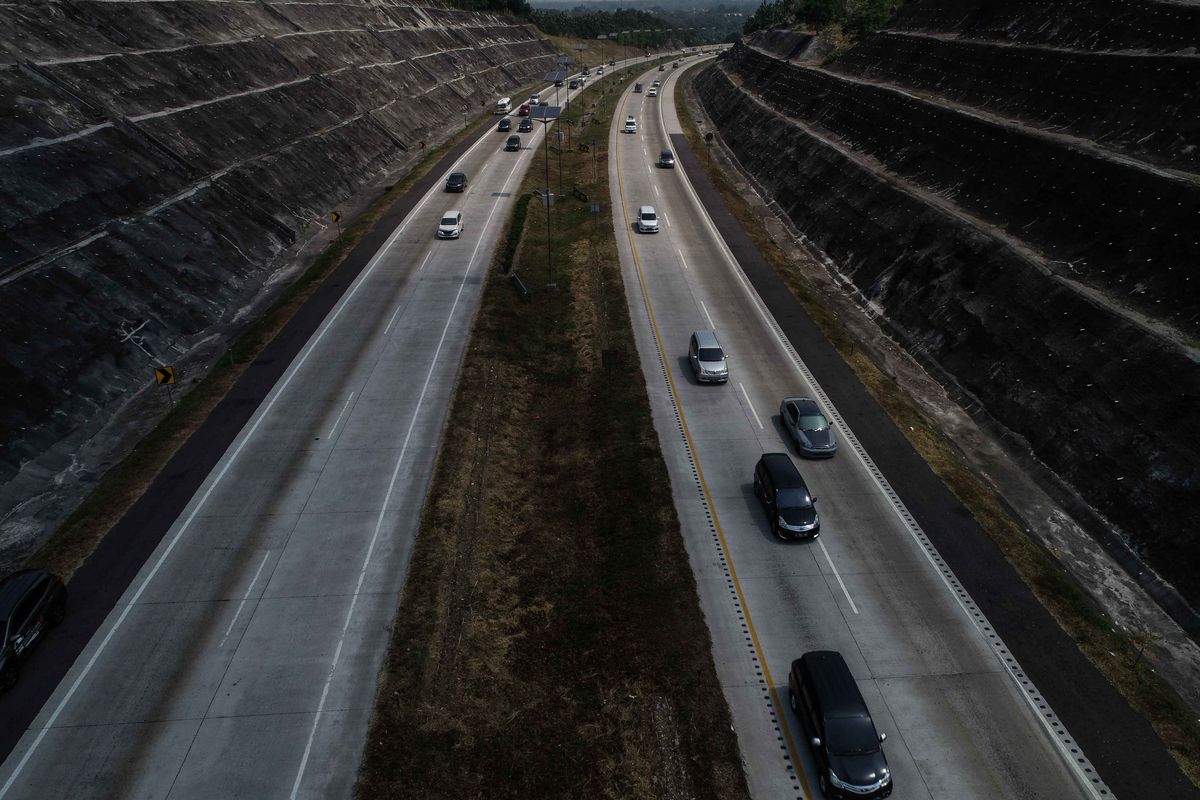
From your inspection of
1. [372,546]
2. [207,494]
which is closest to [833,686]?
[372,546]

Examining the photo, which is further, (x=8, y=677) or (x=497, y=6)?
(x=497, y=6)

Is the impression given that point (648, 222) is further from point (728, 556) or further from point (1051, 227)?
point (728, 556)

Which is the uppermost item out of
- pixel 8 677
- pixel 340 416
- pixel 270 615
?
pixel 8 677

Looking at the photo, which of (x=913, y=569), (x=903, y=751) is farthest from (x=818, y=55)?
(x=903, y=751)

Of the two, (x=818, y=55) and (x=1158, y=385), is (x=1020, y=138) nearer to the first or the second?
(x=1158, y=385)

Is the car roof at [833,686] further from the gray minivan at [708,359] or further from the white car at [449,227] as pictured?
the white car at [449,227]

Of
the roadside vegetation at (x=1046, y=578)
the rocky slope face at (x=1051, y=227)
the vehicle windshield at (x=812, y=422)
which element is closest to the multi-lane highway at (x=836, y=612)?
the vehicle windshield at (x=812, y=422)
